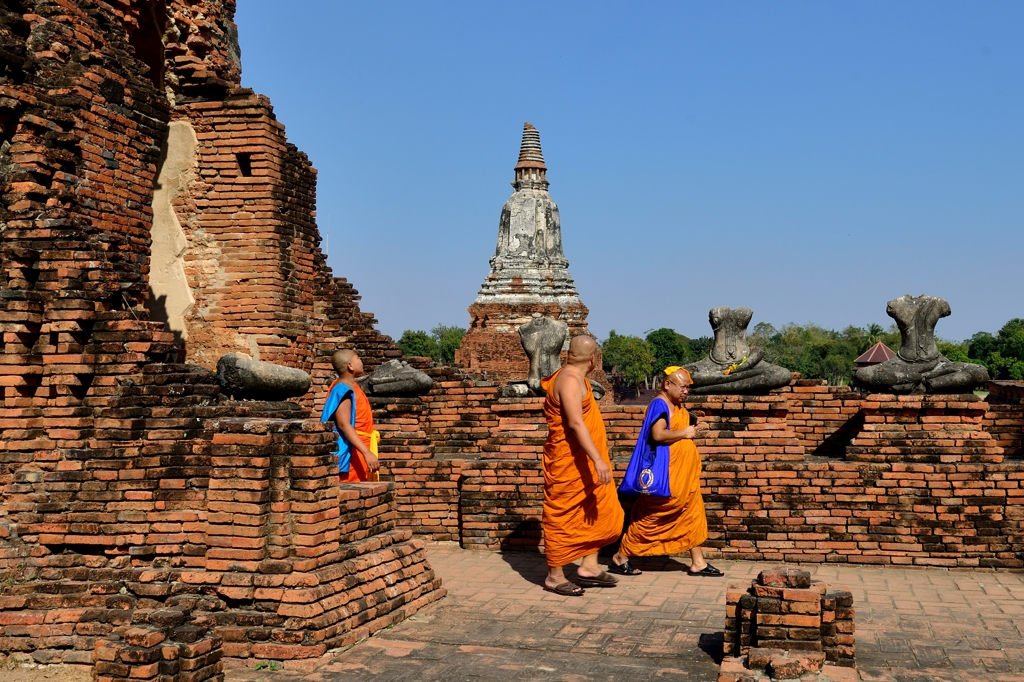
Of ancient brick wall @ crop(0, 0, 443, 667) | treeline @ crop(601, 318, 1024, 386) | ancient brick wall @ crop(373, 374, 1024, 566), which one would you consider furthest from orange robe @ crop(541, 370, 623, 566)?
treeline @ crop(601, 318, 1024, 386)

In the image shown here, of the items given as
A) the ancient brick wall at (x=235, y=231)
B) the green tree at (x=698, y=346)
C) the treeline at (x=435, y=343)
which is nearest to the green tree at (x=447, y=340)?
the treeline at (x=435, y=343)

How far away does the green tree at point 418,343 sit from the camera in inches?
2259

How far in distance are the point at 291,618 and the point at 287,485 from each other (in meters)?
0.73

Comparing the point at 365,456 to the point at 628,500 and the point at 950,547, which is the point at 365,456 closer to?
the point at 628,500

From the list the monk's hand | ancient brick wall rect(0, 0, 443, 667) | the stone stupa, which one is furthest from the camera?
the stone stupa

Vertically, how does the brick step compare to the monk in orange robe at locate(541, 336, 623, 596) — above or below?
below

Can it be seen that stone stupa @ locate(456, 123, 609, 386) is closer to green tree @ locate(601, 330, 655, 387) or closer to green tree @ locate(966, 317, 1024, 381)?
green tree @ locate(966, 317, 1024, 381)

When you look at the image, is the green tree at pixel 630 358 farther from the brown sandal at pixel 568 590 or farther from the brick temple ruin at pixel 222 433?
the brown sandal at pixel 568 590

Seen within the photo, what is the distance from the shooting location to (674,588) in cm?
739

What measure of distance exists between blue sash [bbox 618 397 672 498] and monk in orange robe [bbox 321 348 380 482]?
1.77 meters

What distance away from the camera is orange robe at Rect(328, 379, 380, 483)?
7.67m

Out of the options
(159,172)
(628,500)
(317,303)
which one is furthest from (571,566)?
(159,172)

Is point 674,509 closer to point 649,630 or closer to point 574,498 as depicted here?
point 574,498

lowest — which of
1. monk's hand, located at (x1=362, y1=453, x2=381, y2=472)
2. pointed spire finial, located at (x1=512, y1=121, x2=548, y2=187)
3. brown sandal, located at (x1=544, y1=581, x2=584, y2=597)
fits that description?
brown sandal, located at (x1=544, y1=581, x2=584, y2=597)
